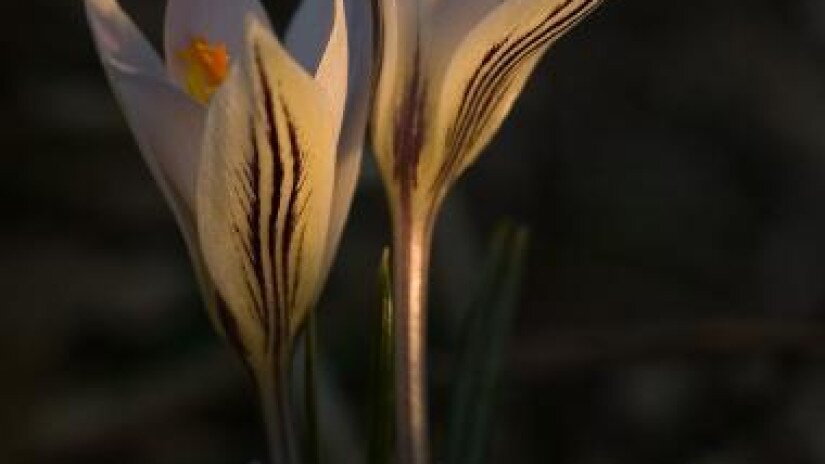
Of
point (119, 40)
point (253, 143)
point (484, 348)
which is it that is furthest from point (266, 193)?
point (484, 348)

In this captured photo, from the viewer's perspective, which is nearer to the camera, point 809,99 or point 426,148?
point 426,148

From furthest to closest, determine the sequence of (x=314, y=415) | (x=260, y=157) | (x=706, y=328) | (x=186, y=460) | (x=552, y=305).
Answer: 1. (x=552, y=305)
2. (x=186, y=460)
3. (x=706, y=328)
4. (x=314, y=415)
5. (x=260, y=157)

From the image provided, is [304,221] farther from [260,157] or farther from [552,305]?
[552,305]

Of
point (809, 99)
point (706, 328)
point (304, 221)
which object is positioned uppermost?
point (304, 221)

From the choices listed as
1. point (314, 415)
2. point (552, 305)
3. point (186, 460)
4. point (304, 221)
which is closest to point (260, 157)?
point (304, 221)

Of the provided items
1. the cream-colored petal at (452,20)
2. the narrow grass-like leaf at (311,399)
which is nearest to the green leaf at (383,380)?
the narrow grass-like leaf at (311,399)

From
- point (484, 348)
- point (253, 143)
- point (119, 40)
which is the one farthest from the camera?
point (484, 348)

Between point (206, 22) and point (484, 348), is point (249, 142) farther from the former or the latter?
point (484, 348)

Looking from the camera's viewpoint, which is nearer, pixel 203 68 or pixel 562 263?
pixel 203 68
